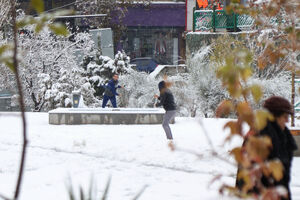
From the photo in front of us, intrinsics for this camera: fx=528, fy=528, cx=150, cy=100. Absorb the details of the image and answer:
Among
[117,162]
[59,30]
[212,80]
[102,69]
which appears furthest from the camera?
[102,69]

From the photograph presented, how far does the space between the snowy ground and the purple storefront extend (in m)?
26.6

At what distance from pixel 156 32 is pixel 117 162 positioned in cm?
3262

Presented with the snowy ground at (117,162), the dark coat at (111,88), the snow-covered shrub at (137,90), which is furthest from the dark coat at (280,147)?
the snow-covered shrub at (137,90)

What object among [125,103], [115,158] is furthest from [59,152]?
[125,103]

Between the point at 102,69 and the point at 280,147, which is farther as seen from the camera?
the point at 102,69

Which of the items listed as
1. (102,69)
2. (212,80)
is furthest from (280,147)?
(102,69)

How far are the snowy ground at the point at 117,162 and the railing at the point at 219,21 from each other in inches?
330

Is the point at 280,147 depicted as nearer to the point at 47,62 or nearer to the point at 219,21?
the point at 219,21

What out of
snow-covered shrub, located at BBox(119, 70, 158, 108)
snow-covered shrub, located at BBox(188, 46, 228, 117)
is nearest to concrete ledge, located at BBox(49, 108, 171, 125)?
snow-covered shrub, located at BBox(188, 46, 228, 117)

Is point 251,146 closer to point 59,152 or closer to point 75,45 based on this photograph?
point 59,152

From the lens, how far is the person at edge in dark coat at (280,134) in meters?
4.54

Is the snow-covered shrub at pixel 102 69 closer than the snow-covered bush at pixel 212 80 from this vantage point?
No

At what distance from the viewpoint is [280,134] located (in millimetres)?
4730

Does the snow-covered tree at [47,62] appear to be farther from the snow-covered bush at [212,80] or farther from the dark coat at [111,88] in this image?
the snow-covered bush at [212,80]
